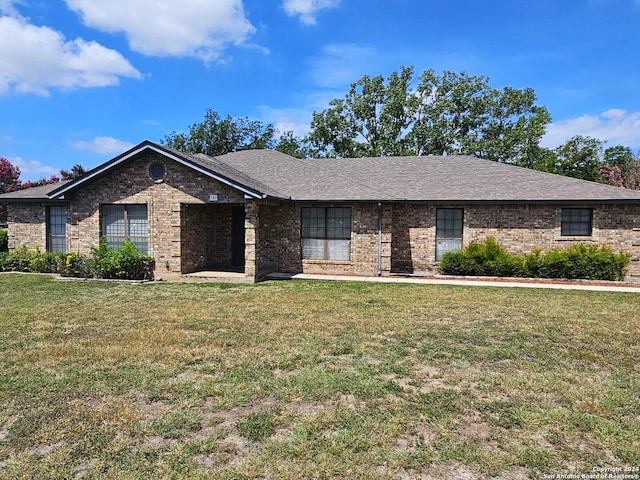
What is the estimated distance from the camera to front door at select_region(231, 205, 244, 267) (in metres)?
16.4

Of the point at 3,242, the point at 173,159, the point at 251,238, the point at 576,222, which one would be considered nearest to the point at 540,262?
the point at 576,222

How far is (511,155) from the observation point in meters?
34.1

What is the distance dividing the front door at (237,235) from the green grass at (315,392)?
768 centimetres

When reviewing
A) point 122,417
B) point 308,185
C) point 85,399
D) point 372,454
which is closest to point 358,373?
point 372,454

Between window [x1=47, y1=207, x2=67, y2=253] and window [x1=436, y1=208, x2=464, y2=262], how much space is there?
1464 centimetres

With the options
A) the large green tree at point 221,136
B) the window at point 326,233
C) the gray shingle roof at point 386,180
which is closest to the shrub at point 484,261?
the gray shingle roof at point 386,180

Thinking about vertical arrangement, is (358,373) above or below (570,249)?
below

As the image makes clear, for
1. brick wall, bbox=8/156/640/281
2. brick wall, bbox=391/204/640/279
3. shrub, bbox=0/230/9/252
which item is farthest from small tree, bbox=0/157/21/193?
brick wall, bbox=391/204/640/279

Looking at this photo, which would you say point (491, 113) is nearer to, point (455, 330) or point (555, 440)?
point (455, 330)

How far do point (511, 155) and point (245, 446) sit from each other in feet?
117

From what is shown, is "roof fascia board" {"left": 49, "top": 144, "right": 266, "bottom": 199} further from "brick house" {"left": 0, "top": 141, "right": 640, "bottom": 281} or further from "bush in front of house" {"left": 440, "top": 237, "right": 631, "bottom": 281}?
"bush in front of house" {"left": 440, "top": 237, "right": 631, "bottom": 281}

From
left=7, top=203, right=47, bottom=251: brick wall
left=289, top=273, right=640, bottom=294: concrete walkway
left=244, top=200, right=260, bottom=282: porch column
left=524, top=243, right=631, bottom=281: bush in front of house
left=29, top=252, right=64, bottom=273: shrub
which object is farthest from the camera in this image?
left=7, top=203, right=47, bottom=251: brick wall

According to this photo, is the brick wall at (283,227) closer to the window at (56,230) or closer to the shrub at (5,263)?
the window at (56,230)

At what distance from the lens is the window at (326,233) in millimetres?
14848
